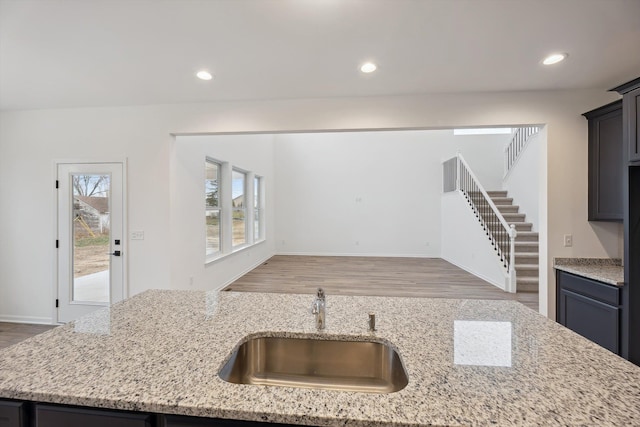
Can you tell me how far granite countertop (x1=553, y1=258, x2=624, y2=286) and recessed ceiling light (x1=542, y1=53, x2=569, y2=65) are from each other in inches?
71.7

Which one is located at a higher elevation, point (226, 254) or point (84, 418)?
point (84, 418)

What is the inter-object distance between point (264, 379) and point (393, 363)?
1.82ft

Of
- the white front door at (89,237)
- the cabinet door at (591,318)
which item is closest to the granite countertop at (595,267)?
the cabinet door at (591,318)

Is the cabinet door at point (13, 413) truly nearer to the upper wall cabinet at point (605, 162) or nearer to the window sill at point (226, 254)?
A: the window sill at point (226, 254)

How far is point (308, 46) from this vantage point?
2.18 metres

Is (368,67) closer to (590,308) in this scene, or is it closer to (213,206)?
(590,308)

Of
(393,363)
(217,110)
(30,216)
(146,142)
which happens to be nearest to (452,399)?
(393,363)

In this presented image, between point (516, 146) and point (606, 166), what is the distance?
16.6ft

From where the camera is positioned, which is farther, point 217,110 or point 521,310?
point 217,110

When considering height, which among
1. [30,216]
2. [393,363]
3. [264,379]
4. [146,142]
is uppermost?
[146,142]

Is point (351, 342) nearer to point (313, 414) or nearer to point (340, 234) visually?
point (313, 414)

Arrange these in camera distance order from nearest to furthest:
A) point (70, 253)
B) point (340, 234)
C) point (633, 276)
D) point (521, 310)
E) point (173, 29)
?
point (521, 310)
point (173, 29)
point (633, 276)
point (70, 253)
point (340, 234)

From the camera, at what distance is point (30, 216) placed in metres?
3.66

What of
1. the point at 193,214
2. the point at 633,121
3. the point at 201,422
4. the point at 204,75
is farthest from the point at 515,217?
the point at 201,422
